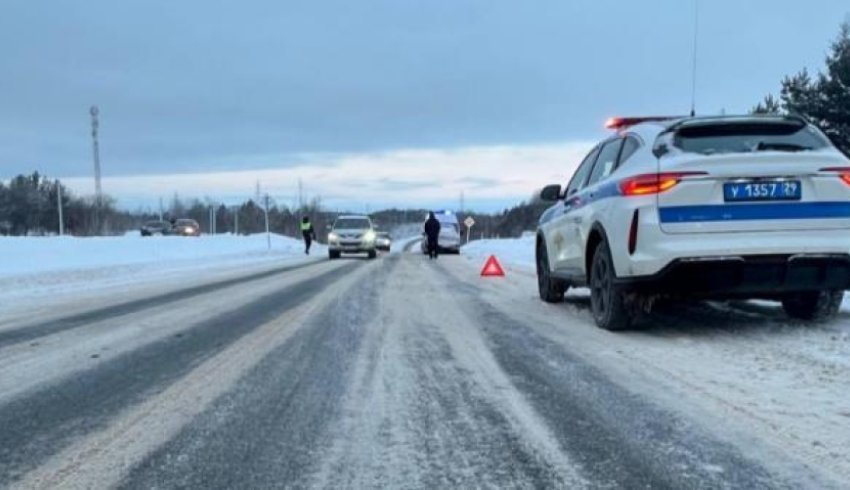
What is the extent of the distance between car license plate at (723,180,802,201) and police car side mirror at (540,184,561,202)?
363 centimetres

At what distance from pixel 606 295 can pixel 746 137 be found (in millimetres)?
1840

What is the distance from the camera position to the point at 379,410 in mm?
4656

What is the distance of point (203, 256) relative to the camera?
29453 millimetres

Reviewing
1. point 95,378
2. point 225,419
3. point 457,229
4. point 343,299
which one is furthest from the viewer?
point 457,229

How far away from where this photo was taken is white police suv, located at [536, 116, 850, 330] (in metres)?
6.43

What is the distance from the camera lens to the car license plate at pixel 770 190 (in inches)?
254

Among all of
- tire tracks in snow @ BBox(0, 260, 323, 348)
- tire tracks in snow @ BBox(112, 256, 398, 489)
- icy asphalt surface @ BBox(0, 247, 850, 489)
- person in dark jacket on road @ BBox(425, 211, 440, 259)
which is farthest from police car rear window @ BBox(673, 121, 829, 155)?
person in dark jacket on road @ BBox(425, 211, 440, 259)

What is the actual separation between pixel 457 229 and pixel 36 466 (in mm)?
38514

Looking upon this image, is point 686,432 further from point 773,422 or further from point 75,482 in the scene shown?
point 75,482

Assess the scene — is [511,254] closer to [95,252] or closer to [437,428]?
[95,252]

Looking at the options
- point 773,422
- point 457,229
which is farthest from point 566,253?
point 457,229

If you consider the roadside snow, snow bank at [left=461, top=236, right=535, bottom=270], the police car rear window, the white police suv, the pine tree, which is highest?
the pine tree

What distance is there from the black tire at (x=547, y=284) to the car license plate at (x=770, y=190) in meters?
3.75

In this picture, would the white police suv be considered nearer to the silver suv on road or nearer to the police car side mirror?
the police car side mirror
